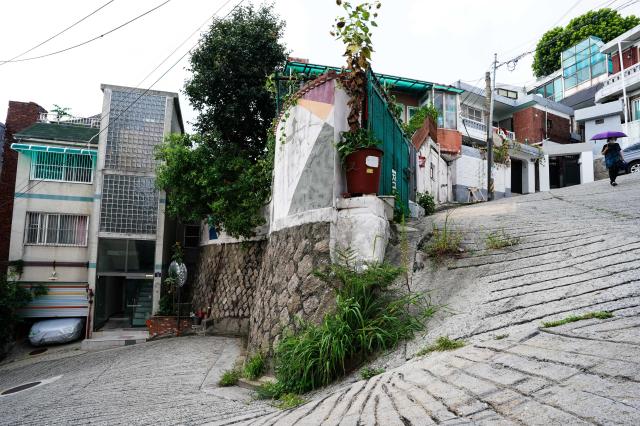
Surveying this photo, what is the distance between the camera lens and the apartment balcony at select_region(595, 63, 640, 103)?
996 inches

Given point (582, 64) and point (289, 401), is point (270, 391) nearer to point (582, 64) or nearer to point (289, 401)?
point (289, 401)

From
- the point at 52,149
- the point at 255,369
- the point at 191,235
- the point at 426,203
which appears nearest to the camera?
the point at 255,369

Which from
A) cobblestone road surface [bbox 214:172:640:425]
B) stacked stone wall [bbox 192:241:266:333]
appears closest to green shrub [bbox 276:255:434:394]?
cobblestone road surface [bbox 214:172:640:425]

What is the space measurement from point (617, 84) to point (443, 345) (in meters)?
31.0

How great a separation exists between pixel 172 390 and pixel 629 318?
638cm

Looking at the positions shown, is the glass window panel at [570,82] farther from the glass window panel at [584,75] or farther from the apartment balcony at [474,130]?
the apartment balcony at [474,130]

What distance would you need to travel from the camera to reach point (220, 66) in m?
14.4

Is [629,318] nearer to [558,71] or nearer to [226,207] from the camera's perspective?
[226,207]

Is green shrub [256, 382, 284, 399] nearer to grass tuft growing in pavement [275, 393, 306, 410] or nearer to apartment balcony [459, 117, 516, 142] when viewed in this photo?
grass tuft growing in pavement [275, 393, 306, 410]

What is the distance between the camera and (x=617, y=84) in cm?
2664

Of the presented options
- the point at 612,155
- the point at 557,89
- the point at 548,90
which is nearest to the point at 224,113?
the point at 612,155

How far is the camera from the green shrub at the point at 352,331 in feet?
15.6

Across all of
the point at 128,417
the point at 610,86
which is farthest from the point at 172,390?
the point at 610,86

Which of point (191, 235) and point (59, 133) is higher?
point (59, 133)
